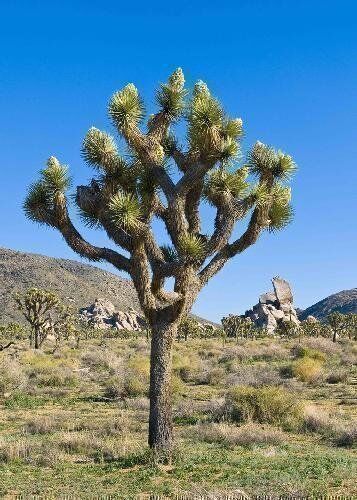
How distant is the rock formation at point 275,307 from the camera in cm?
8800

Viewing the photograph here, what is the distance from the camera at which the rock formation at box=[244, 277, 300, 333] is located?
3465 inches

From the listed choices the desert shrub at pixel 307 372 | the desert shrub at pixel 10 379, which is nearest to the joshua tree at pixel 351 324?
the desert shrub at pixel 307 372

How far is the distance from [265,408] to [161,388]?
15.1 ft

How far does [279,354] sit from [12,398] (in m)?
20.2

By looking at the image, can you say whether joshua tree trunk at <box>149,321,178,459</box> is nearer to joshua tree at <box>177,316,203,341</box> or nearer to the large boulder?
joshua tree at <box>177,316,203,341</box>

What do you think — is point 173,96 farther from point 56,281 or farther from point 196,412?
point 56,281

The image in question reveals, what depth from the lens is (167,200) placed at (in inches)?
435

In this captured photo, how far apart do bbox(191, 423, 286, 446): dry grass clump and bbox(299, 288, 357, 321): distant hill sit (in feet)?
347

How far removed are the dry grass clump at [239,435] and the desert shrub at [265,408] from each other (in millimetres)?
877

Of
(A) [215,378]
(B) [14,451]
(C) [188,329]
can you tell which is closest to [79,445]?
(B) [14,451]

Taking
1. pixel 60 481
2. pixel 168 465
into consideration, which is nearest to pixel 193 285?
pixel 168 465

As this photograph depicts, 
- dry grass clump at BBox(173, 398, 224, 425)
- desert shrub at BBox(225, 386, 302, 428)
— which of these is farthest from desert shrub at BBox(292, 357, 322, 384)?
desert shrub at BBox(225, 386, 302, 428)

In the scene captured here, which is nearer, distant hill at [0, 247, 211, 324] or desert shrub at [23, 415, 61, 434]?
desert shrub at [23, 415, 61, 434]

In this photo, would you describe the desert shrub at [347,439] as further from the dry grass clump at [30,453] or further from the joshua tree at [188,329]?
the joshua tree at [188,329]
